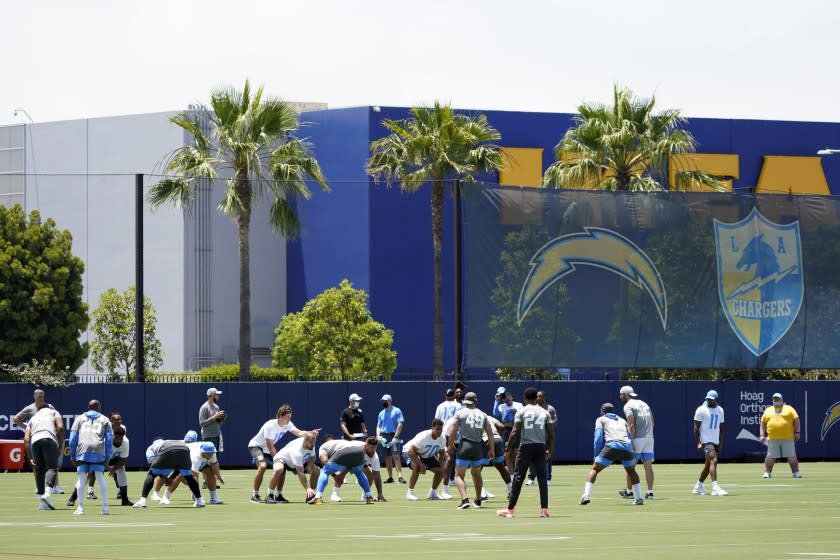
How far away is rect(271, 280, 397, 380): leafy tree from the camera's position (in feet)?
207

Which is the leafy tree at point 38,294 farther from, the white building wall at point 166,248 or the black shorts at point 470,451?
the black shorts at point 470,451

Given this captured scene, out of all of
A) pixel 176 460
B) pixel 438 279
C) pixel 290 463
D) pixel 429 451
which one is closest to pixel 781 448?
pixel 429 451

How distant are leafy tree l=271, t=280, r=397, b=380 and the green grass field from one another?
110 feet

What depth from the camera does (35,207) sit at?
7106 cm

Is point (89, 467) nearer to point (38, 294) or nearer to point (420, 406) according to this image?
point (420, 406)

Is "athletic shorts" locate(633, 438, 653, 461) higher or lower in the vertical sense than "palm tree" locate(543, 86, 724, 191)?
lower

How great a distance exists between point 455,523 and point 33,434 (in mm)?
8000

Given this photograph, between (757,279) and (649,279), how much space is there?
3350mm

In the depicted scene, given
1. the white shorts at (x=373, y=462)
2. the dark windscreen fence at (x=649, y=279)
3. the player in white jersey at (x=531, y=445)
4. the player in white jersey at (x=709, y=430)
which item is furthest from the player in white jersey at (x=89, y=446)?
the dark windscreen fence at (x=649, y=279)

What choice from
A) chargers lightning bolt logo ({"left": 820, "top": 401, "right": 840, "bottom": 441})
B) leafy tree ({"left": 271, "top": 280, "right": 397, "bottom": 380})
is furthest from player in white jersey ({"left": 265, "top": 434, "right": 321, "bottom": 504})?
leafy tree ({"left": 271, "top": 280, "right": 397, "bottom": 380})

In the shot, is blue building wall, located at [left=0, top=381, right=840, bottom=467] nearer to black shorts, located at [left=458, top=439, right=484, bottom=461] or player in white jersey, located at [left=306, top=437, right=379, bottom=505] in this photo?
player in white jersey, located at [left=306, top=437, right=379, bottom=505]

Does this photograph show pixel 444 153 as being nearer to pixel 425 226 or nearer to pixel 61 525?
pixel 425 226

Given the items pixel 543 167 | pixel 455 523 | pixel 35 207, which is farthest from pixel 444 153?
pixel 455 523

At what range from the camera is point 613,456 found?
81.0 ft
